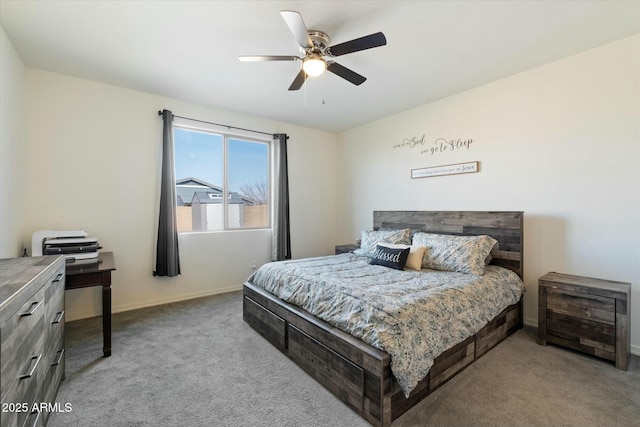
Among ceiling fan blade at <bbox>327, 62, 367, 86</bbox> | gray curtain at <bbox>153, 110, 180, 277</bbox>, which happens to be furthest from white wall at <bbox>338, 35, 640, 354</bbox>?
gray curtain at <bbox>153, 110, 180, 277</bbox>

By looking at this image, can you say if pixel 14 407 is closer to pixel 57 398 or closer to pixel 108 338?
pixel 57 398

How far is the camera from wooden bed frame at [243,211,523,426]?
5.35 ft

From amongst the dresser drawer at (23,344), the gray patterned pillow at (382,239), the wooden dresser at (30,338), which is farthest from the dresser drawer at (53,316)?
the gray patterned pillow at (382,239)

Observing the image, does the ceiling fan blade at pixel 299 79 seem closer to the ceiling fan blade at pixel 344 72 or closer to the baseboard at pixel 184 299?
the ceiling fan blade at pixel 344 72

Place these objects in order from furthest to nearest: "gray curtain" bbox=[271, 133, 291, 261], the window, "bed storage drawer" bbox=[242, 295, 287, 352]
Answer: "gray curtain" bbox=[271, 133, 291, 261] → the window → "bed storage drawer" bbox=[242, 295, 287, 352]

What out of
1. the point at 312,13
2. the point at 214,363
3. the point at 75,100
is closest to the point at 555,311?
the point at 214,363

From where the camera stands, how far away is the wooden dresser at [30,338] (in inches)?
39.1

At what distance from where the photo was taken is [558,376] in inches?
83.2

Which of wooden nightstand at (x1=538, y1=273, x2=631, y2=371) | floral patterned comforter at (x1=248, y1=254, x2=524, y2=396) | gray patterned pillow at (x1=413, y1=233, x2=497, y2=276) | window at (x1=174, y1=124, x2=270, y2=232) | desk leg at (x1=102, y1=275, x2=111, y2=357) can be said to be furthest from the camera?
window at (x1=174, y1=124, x2=270, y2=232)

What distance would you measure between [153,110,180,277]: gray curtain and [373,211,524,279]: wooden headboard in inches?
124

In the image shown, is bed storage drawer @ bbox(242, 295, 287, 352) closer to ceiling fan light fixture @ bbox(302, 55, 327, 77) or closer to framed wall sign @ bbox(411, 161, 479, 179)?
ceiling fan light fixture @ bbox(302, 55, 327, 77)

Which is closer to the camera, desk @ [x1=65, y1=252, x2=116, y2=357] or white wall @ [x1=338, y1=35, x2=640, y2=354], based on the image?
desk @ [x1=65, y1=252, x2=116, y2=357]

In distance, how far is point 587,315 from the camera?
234 cm

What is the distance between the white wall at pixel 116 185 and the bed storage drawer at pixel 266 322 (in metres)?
1.37
